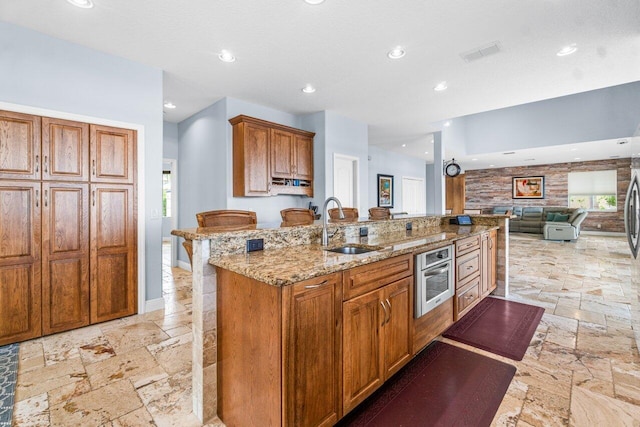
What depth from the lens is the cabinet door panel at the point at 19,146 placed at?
246cm

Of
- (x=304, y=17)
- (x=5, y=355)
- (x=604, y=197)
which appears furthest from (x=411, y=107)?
(x=604, y=197)

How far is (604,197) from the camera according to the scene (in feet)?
31.3

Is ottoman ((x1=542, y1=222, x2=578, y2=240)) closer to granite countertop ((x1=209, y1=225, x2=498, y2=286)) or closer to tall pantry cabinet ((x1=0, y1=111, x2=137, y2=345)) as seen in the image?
granite countertop ((x1=209, y1=225, x2=498, y2=286))

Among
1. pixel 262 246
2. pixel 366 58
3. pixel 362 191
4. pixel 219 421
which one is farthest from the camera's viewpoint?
pixel 362 191

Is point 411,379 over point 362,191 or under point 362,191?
under

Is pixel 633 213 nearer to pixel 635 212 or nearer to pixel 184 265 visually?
pixel 635 212

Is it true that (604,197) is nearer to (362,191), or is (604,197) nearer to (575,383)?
(362,191)

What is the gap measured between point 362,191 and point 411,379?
158 inches

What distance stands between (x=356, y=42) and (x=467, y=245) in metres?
2.28

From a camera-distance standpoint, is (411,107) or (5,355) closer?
(5,355)

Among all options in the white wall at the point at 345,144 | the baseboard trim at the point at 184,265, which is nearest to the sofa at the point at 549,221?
the white wall at the point at 345,144

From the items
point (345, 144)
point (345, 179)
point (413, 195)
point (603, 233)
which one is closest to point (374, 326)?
point (345, 179)

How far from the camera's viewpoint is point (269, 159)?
4406 millimetres

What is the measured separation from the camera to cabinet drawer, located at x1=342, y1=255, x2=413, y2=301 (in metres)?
1.50
